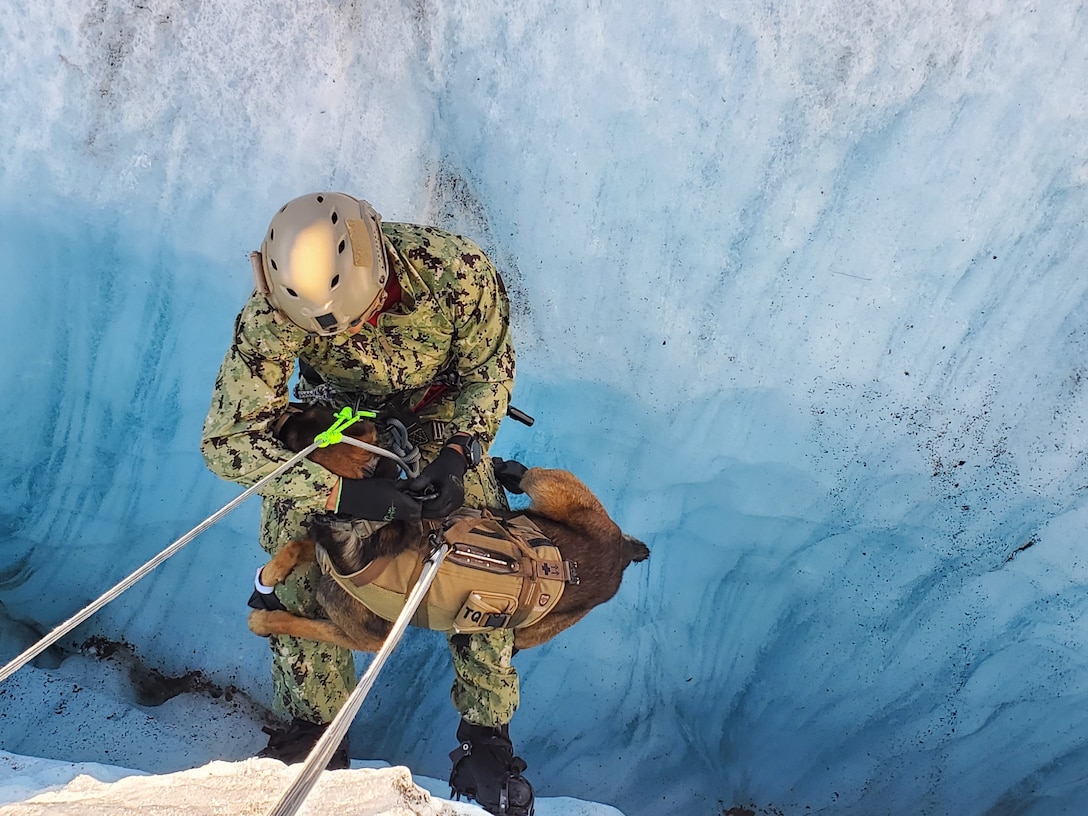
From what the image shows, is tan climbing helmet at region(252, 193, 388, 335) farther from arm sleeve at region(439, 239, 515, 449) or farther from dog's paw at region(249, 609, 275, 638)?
dog's paw at region(249, 609, 275, 638)

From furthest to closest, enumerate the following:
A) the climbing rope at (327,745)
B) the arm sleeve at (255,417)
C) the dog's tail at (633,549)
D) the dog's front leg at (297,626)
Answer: the dog's tail at (633,549), the dog's front leg at (297,626), the arm sleeve at (255,417), the climbing rope at (327,745)

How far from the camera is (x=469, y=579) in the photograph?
1.67 meters

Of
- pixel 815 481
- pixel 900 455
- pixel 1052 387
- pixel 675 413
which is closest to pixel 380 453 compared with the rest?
pixel 675 413

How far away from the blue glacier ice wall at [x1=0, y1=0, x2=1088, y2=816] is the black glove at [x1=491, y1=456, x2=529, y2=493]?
0.55 metres

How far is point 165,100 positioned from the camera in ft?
7.79

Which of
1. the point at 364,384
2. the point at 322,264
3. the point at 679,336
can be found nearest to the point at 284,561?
the point at 364,384

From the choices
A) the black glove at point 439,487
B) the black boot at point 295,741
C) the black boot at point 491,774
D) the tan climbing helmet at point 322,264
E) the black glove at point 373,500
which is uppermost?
the tan climbing helmet at point 322,264

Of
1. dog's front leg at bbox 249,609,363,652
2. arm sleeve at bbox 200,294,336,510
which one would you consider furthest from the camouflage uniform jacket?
dog's front leg at bbox 249,609,363,652

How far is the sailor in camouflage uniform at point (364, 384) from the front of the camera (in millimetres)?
1426

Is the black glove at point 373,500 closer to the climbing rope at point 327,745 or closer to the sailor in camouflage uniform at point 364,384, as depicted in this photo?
the sailor in camouflage uniform at point 364,384

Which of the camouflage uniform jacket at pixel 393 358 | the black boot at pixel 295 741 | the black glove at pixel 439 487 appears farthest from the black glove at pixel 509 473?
the black boot at pixel 295 741

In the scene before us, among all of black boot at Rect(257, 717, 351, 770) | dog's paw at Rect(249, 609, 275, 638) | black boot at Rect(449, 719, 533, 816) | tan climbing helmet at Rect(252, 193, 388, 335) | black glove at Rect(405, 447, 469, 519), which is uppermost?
tan climbing helmet at Rect(252, 193, 388, 335)

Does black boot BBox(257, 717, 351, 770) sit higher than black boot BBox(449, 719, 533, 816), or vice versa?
black boot BBox(449, 719, 533, 816)

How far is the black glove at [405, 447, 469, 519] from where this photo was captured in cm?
158
